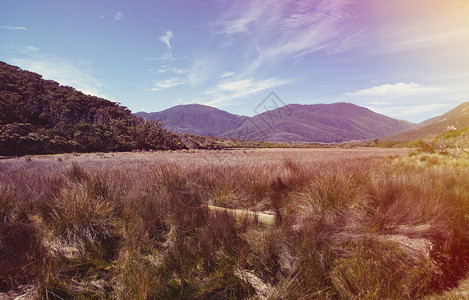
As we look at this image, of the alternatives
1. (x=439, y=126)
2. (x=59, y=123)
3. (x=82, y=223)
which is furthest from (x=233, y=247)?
(x=439, y=126)

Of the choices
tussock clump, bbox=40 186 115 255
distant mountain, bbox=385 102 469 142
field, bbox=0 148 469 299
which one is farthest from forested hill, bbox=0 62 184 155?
distant mountain, bbox=385 102 469 142

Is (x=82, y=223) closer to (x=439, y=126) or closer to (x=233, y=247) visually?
(x=233, y=247)

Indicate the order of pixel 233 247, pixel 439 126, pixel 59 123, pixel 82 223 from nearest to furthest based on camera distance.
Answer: pixel 233 247
pixel 82 223
pixel 59 123
pixel 439 126

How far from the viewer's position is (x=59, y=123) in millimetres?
31391

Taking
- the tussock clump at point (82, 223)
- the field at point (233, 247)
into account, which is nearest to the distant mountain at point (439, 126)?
the field at point (233, 247)

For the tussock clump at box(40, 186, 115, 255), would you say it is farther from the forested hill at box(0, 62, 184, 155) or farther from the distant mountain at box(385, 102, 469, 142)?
the distant mountain at box(385, 102, 469, 142)

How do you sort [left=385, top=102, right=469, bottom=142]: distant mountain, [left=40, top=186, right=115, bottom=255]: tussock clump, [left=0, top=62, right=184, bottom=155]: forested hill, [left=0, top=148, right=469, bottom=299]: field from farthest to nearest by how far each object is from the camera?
[left=385, top=102, right=469, bottom=142]: distant mountain, [left=0, top=62, right=184, bottom=155]: forested hill, [left=40, top=186, right=115, bottom=255]: tussock clump, [left=0, top=148, right=469, bottom=299]: field

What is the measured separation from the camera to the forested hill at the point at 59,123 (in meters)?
24.9

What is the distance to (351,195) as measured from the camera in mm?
3973

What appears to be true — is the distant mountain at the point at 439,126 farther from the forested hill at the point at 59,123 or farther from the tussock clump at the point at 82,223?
the tussock clump at the point at 82,223

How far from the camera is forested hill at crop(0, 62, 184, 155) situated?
24.9m

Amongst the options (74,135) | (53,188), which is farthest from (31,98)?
(53,188)

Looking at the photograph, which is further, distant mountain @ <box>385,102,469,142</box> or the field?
distant mountain @ <box>385,102,469,142</box>

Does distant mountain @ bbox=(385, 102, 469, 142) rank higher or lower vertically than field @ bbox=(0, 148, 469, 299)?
higher
